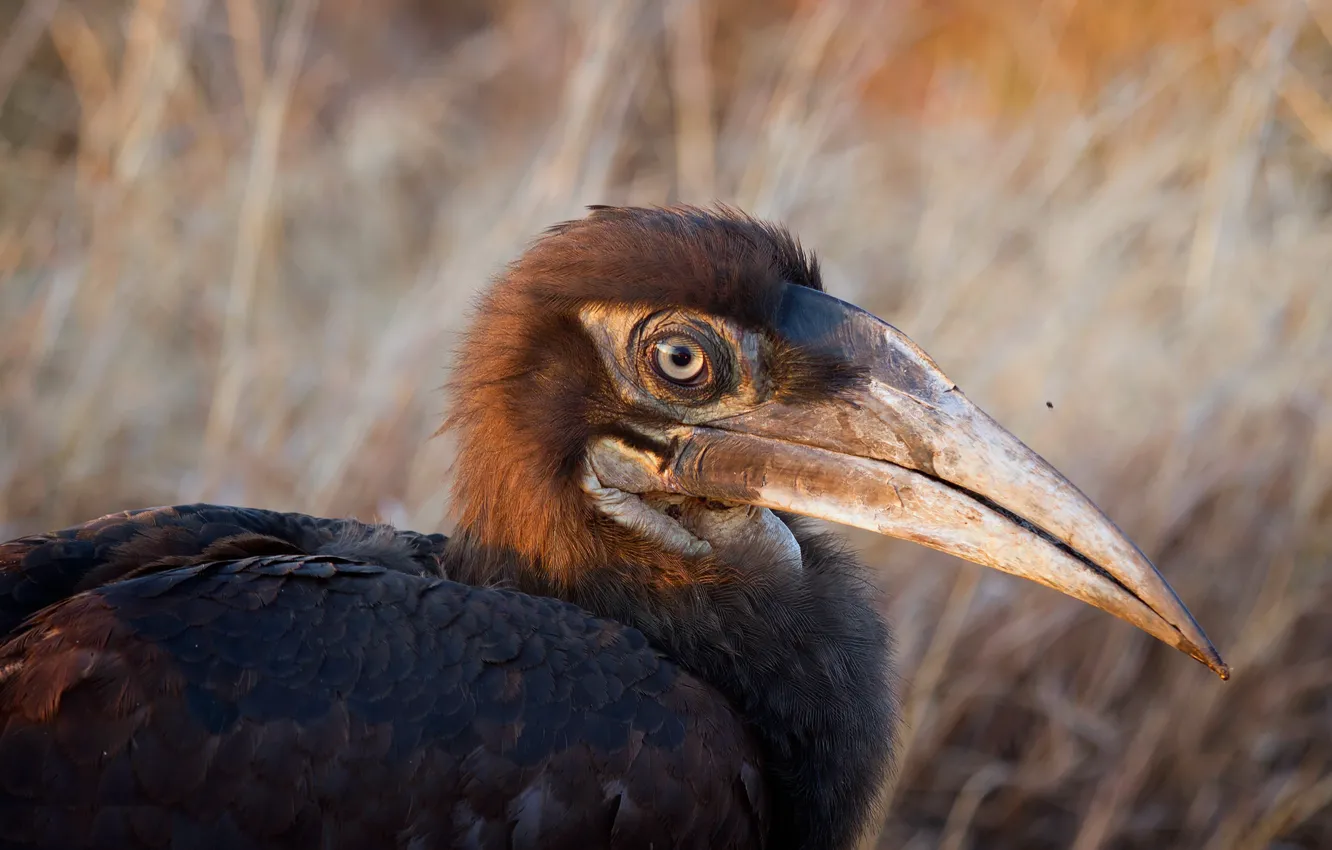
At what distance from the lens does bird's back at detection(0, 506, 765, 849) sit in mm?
1472

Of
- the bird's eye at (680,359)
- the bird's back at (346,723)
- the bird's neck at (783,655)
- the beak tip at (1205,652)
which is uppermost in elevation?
the bird's eye at (680,359)

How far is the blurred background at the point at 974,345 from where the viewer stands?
2.95 metres

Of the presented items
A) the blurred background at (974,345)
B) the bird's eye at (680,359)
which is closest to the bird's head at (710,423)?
the bird's eye at (680,359)

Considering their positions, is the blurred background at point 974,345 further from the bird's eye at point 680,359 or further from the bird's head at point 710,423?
the bird's eye at point 680,359

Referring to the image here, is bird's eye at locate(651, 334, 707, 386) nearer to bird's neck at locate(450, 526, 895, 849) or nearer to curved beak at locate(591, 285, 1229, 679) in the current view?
curved beak at locate(591, 285, 1229, 679)

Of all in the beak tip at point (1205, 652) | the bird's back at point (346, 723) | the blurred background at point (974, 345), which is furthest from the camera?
the blurred background at point (974, 345)

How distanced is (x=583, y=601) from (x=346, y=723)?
43 cm

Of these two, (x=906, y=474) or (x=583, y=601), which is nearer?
(x=906, y=474)

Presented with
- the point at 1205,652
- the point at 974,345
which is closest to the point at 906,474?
the point at 1205,652

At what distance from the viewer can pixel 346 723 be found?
1499 mm

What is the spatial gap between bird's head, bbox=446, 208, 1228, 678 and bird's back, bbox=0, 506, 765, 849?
204 millimetres

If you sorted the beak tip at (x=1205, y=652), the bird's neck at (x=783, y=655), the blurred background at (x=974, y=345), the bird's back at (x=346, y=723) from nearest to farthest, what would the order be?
the bird's back at (x=346, y=723) → the beak tip at (x=1205, y=652) → the bird's neck at (x=783, y=655) → the blurred background at (x=974, y=345)

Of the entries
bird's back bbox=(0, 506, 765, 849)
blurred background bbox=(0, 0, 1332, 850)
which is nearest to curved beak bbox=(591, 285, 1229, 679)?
bird's back bbox=(0, 506, 765, 849)

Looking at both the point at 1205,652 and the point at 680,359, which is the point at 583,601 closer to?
the point at 680,359
